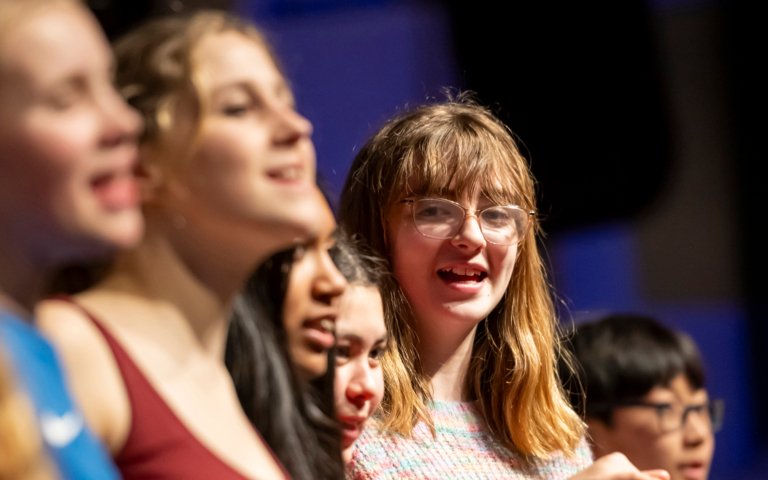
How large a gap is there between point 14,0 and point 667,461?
164cm

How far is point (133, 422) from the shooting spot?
1136mm

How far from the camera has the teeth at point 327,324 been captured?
150 centimetres

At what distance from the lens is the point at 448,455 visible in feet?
5.91

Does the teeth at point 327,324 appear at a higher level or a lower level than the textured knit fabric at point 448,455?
higher

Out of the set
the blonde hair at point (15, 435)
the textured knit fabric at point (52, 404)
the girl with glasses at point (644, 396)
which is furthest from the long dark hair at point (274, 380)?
the girl with glasses at point (644, 396)

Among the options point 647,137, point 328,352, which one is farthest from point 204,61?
point 647,137

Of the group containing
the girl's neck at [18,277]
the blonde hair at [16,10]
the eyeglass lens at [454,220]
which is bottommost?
the eyeglass lens at [454,220]

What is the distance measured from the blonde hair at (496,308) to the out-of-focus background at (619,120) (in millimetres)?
1198

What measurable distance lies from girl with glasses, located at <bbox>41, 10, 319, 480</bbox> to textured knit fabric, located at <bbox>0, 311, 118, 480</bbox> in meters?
0.11

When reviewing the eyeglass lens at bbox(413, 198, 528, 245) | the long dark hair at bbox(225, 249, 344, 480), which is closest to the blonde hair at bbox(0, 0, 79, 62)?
the long dark hair at bbox(225, 249, 344, 480)

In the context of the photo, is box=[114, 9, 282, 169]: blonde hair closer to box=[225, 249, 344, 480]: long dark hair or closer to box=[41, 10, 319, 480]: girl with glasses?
box=[41, 10, 319, 480]: girl with glasses

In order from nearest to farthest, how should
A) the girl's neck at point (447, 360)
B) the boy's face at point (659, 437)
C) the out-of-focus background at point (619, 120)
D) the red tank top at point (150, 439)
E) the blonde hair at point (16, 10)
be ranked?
the blonde hair at point (16, 10)
the red tank top at point (150, 439)
the girl's neck at point (447, 360)
the boy's face at point (659, 437)
the out-of-focus background at point (619, 120)

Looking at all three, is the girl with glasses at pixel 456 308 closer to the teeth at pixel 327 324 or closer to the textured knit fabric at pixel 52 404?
the teeth at pixel 327 324

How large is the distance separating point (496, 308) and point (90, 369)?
3.17ft
